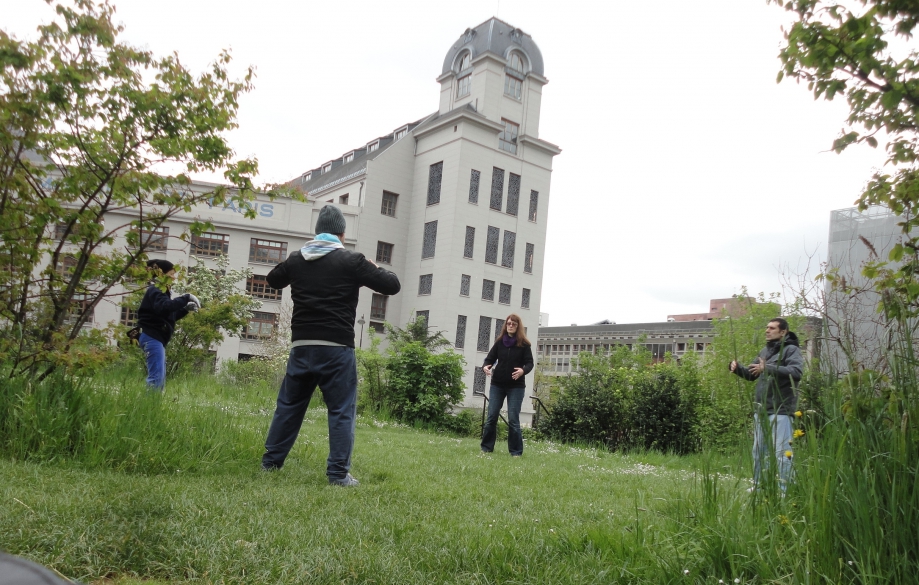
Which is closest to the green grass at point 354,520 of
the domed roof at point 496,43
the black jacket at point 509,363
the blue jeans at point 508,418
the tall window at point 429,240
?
the blue jeans at point 508,418

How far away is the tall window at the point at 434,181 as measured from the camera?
2180 inches

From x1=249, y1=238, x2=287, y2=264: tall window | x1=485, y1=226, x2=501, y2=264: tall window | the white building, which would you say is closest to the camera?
x1=249, y1=238, x2=287, y2=264: tall window

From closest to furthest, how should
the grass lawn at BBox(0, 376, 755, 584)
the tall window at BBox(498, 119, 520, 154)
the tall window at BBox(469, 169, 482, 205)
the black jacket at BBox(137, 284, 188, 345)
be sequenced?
the grass lawn at BBox(0, 376, 755, 584) < the black jacket at BBox(137, 284, 188, 345) < the tall window at BBox(469, 169, 482, 205) < the tall window at BBox(498, 119, 520, 154)

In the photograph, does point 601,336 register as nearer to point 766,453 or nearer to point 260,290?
point 260,290

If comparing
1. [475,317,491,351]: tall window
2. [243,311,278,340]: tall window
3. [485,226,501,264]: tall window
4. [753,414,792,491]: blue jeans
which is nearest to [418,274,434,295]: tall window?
[475,317,491,351]: tall window

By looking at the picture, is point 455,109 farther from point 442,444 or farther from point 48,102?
point 48,102

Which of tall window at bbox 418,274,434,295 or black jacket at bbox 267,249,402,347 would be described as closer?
black jacket at bbox 267,249,402,347

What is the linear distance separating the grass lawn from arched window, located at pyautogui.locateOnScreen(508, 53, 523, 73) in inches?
2190

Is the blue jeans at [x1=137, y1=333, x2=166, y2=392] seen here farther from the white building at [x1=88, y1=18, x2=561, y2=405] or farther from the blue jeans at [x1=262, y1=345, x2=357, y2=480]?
the white building at [x1=88, y1=18, x2=561, y2=405]

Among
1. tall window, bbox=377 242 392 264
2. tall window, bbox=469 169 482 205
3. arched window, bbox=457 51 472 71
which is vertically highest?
arched window, bbox=457 51 472 71

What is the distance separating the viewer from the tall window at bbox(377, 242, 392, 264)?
182 feet

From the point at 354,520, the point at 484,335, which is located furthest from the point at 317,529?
the point at 484,335

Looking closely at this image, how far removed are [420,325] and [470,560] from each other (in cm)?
2247

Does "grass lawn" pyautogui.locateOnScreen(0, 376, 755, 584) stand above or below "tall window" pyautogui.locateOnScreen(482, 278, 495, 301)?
below
